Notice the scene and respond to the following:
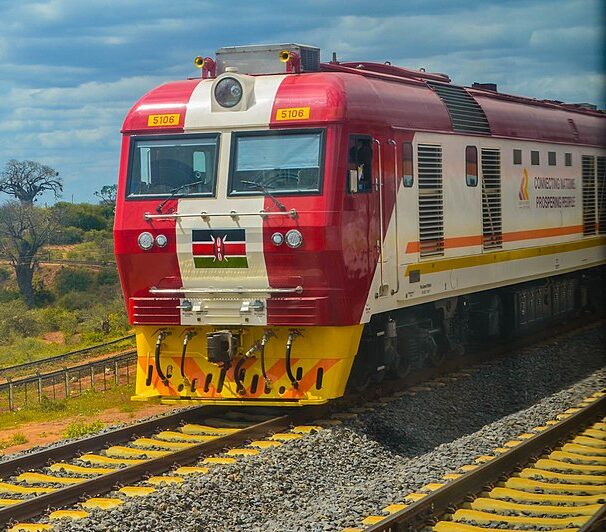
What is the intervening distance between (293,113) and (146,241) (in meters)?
2.06

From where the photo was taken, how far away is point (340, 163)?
1155cm

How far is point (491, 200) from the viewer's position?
611 inches

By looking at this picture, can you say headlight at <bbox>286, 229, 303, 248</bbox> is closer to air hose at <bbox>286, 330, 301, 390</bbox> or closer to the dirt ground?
air hose at <bbox>286, 330, 301, 390</bbox>

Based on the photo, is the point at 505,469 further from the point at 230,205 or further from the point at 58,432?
the point at 58,432

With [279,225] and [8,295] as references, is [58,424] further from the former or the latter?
[8,295]

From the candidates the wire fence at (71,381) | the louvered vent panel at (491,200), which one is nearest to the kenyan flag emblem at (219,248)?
the louvered vent panel at (491,200)

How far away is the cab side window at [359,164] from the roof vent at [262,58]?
133 centimetres

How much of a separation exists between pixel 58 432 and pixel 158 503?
482 centimetres

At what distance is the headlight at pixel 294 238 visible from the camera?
1155 centimetres

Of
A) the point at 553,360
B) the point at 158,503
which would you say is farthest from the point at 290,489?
the point at 553,360

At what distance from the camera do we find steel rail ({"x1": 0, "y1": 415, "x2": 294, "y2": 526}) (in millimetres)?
8891

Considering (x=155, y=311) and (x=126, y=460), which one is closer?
(x=126, y=460)

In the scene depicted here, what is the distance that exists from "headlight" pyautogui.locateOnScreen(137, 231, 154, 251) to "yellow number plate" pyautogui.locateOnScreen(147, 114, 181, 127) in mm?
1172

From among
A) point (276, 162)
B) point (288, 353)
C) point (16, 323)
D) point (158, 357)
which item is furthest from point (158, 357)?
point (16, 323)
